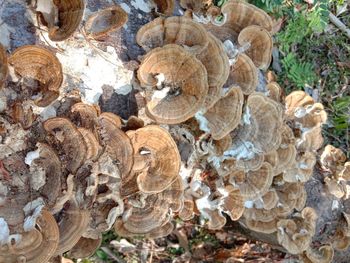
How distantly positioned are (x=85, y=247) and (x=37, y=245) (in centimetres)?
104

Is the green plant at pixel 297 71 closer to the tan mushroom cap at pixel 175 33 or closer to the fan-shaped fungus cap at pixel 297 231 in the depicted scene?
the fan-shaped fungus cap at pixel 297 231

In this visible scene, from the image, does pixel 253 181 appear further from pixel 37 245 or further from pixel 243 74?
pixel 37 245

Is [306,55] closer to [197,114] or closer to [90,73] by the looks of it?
[197,114]

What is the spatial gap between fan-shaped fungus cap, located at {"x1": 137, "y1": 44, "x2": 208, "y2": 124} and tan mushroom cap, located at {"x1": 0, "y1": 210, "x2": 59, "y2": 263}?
0.99m

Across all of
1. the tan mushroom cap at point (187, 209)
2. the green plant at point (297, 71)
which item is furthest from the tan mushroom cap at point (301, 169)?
the green plant at point (297, 71)

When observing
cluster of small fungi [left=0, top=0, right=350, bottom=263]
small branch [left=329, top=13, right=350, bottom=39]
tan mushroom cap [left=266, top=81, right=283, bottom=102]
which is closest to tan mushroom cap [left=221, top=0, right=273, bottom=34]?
cluster of small fungi [left=0, top=0, right=350, bottom=263]

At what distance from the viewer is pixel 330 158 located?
5277 mm

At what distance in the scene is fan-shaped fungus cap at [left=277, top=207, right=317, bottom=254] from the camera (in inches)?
191

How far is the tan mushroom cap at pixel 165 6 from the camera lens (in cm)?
355

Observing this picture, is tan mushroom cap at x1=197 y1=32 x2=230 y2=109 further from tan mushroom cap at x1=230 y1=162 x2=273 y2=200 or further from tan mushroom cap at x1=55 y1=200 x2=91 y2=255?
tan mushroom cap at x1=55 y1=200 x2=91 y2=255

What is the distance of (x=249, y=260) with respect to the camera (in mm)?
6168

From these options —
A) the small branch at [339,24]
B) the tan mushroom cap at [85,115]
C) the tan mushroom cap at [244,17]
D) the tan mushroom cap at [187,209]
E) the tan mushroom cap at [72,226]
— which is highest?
the tan mushroom cap at [244,17]

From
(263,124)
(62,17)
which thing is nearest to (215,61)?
(263,124)

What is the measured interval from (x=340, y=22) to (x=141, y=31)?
165 inches
